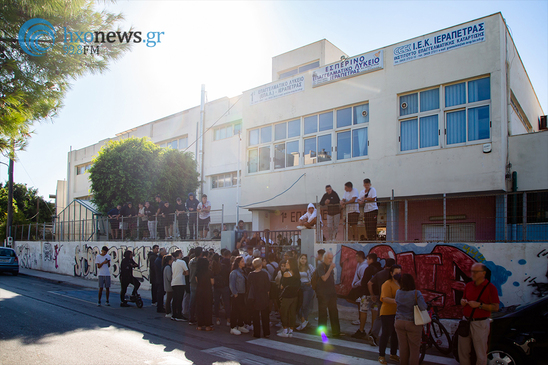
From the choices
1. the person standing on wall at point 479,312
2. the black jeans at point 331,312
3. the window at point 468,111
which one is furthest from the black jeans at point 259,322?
the window at point 468,111

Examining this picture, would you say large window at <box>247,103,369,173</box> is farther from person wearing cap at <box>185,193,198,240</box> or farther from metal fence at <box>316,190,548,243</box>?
metal fence at <box>316,190,548,243</box>

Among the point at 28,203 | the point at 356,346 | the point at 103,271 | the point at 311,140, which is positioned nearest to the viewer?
the point at 356,346

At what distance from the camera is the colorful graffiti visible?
29.1 ft

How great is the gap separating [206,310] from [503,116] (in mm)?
10258

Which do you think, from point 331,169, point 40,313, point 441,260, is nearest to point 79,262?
point 40,313

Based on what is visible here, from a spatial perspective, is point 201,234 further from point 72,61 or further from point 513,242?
point 513,242

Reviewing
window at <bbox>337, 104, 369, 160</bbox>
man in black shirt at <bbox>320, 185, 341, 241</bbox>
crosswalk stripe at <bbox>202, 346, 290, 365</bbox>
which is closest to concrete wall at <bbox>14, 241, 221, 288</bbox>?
man in black shirt at <bbox>320, 185, 341, 241</bbox>

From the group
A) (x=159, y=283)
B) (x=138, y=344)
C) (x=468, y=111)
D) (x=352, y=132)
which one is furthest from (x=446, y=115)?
(x=138, y=344)

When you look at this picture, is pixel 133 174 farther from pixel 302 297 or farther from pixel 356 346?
pixel 356 346

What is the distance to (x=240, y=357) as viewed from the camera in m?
7.06

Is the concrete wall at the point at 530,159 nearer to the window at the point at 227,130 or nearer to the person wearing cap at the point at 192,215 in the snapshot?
the person wearing cap at the point at 192,215

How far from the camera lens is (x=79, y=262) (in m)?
23.5

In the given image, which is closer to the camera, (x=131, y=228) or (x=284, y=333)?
(x=284, y=333)

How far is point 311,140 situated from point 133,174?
32.4ft
